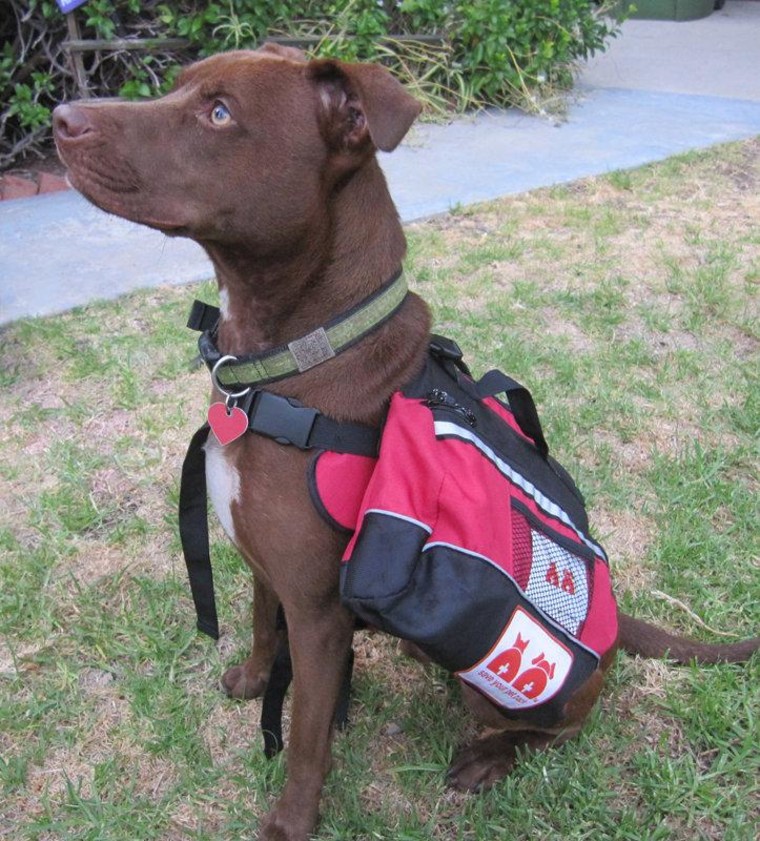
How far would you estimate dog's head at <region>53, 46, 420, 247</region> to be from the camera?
1726mm

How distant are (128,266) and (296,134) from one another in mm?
2851

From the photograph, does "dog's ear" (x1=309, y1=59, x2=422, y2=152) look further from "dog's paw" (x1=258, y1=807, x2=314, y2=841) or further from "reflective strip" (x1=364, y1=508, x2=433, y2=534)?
"dog's paw" (x1=258, y1=807, x2=314, y2=841)

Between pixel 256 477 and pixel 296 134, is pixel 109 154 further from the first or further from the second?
pixel 256 477

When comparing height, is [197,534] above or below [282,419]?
below

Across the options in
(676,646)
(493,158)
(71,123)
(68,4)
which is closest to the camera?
(71,123)

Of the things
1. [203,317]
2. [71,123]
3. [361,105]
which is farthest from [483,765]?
[71,123]

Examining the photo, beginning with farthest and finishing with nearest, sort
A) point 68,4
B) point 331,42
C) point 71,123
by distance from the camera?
point 331,42, point 68,4, point 71,123

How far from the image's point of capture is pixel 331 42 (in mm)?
6031

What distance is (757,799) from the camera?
201 cm

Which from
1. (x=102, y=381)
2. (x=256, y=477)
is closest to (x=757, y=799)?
(x=256, y=477)

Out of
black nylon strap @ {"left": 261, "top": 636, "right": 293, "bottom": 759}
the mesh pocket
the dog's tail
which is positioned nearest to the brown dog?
black nylon strap @ {"left": 261, "top": 636, "right": 293, "bottom": 759}

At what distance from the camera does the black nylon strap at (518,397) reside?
1965 mm

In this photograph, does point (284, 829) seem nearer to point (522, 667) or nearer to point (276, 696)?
point (276, 696)

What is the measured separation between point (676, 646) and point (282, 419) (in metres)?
1.23
